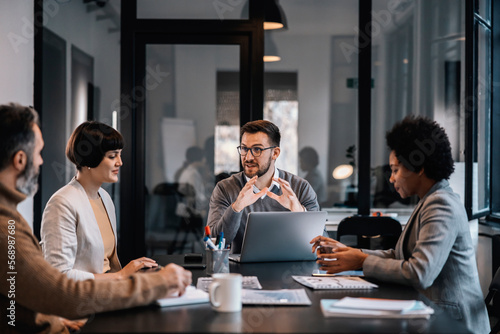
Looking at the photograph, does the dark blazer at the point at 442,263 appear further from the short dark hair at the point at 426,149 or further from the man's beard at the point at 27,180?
the man's beard at the point at 27,180

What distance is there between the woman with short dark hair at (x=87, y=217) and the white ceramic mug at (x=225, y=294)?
801 millimetres

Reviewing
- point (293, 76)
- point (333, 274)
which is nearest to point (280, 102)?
point (293, 76)

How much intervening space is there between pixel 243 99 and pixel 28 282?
10.6 ft

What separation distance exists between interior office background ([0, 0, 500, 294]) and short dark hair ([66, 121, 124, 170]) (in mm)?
1961

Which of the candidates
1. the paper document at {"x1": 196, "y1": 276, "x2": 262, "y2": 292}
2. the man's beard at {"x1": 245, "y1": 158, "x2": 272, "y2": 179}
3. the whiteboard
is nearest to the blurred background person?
the whiteboard

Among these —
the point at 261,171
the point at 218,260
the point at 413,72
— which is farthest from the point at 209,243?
the point at 413,72

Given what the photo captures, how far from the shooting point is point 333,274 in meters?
2.36

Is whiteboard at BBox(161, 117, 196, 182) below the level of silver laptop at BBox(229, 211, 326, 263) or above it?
above

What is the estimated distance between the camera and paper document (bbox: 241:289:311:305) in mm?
1814

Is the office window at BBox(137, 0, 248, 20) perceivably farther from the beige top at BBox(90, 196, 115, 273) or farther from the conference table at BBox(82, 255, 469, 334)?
the conference table at BBox(82, 255, 469, 334)

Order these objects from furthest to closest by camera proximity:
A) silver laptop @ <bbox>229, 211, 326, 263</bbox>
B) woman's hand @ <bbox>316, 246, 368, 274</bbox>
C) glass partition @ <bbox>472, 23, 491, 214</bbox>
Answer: glass partition @ <bbox>472, 23, 491, 214</bbox> → silver laptop @ <bbox>229, 211, 326, 263</bbox> → woman's hand @ <bbox>316, 246, 368, 274</bbox>

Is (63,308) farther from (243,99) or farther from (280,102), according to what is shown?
(280,102)

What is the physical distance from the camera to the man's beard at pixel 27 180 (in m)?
1.79

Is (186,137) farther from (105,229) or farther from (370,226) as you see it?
(105,229)
